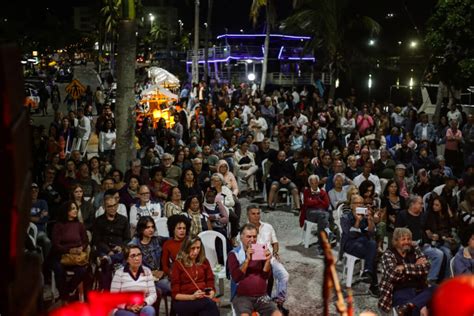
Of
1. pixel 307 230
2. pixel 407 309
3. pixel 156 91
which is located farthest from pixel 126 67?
pixel 156 91

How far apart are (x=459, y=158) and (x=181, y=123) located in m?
7.35

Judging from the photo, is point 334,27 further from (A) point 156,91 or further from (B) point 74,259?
(B) point 74,259

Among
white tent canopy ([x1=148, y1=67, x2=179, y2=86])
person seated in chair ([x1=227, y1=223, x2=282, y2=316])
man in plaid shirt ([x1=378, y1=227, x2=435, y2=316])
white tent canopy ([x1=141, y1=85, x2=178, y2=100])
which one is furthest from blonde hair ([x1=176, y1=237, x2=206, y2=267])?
white tent canopy ([x1=148, y1=67, x2=179, y2=86])

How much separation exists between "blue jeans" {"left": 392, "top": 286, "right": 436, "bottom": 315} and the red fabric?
6.39 feet

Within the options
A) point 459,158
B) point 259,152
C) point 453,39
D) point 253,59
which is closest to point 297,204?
point 259,152

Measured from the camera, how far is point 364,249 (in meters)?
7.67

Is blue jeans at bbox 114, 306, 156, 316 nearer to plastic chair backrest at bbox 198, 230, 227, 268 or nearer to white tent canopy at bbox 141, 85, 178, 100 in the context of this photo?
plastic chair backrest at bbox 198, 230, 227, 268

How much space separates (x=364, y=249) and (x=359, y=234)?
0.68 ft

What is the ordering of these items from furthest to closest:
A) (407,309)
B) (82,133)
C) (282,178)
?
(82,133)
(282,178)
(407,309)

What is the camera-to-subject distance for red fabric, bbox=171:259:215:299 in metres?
6.01

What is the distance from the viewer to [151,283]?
19.7ft

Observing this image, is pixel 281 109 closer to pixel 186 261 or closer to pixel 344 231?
pixel 344 231

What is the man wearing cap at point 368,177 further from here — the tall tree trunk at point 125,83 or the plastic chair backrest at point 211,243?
the tall tree trunk at point 125,83

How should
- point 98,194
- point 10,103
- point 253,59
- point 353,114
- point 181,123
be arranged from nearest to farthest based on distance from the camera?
1. point 10,103
2. point 98,194
3. point 181,123
4. point 353,114
5. point 253,59
